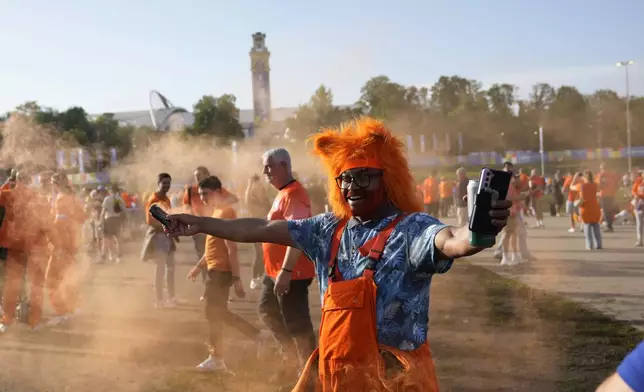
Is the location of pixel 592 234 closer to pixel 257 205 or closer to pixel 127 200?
pixel 257 205

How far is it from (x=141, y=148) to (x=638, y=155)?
1504cm

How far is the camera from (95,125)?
4134 centimetres

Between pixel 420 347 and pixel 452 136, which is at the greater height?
pixel 452 136

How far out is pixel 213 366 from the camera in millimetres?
5992

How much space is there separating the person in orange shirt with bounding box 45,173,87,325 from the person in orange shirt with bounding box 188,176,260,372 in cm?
289

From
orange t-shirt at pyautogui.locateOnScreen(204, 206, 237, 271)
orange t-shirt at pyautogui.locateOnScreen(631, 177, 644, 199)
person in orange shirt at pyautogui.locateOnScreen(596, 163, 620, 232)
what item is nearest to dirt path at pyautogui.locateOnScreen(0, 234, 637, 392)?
orange t-shirt at pyautogui.locateOnScreen(204, 206, 237, 271)

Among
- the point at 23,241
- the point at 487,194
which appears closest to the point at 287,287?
the point at 487,194

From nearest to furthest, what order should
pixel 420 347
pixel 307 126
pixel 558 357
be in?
pixel 420 347
pixel 558 357
pixel 307 126

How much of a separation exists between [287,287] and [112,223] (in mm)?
9546

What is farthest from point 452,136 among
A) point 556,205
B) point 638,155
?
point 556,205

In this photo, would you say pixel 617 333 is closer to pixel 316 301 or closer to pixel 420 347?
pixel 316 301

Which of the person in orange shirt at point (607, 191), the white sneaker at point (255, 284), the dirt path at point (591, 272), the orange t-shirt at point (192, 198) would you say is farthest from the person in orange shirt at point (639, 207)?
the orange t-shirt at point (192, 198)

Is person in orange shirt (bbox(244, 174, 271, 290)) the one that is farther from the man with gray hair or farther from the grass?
the man with gray hair

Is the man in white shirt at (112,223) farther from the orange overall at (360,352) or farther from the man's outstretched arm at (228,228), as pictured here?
the orange overall at (360,352)
